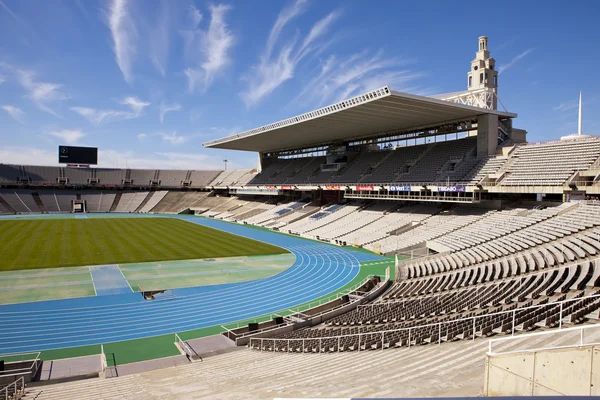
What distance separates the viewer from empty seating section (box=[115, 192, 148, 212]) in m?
76.3

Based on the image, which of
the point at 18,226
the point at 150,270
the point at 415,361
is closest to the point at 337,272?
the point at 150,270

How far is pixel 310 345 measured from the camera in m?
12.9

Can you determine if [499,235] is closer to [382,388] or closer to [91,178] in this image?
[382,388]

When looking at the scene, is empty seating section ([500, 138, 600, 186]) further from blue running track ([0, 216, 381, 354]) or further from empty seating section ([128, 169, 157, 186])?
empty seating section ([128, 169, 157, 186])

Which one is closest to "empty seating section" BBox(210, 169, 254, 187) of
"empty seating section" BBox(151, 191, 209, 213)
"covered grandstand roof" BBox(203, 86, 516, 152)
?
"empty seating section" BBox(151, 191, 209, 213)

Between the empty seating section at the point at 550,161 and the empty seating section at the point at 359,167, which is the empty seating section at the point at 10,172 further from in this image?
the empty seating section at the point at 550,161

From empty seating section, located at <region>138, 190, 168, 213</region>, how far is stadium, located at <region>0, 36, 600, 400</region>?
2213cm

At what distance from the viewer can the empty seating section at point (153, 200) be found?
A: 76.2 meters

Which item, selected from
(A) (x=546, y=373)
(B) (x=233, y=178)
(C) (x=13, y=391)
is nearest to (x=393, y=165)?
(C) (x=13, y=391)

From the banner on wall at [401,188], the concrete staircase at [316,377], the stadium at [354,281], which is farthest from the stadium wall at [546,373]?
the banner on wall at [401,188]

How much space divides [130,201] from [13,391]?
73.8 meters

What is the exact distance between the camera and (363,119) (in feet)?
128

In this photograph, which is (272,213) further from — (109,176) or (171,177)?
(109,176)

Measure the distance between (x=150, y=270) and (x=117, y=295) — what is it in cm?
565
